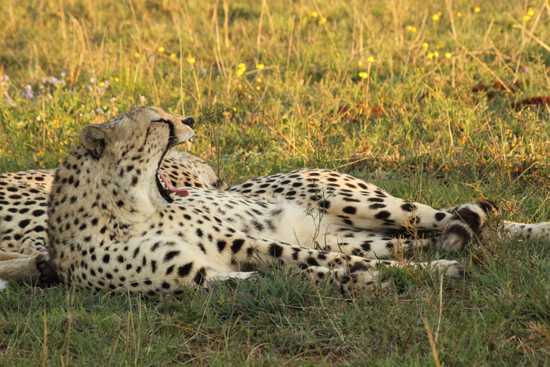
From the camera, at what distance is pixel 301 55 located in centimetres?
721

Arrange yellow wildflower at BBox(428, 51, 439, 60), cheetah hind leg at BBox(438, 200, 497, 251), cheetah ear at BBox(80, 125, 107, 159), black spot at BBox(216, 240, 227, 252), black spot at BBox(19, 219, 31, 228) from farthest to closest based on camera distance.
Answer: yellow wildflower at BBox(428, 51, 439, 60) → black spot at BBox(19, 219, 31, 228) → cheetah hind leg at BBox(438, 200, 497, 251) → black spot at BBox(216, 240, 227, 252) → cheetah ear at BBox(80, 125, 107, 159)

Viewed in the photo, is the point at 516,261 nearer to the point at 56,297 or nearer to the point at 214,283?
the point at 214,283

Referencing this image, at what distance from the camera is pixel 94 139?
3789mm

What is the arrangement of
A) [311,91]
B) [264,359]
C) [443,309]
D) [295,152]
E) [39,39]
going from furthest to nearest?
1. [39,39]
2. [311,91]
3. [295,152]
4. [443,309]
5. [264,359]

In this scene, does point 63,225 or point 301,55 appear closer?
point 63,225

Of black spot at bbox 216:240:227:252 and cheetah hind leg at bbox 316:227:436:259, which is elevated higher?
black spot at bbox 216:240:227:252

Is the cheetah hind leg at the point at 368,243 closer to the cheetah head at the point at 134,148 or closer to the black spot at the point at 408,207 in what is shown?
the black spot at the point at 408,207

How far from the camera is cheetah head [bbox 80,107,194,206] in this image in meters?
3.81

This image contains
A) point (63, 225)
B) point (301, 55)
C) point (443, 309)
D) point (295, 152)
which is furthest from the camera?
point (301, 55)

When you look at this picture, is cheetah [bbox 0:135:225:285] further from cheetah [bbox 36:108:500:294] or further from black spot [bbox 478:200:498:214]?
black spot [bbox 478:200:498:214]

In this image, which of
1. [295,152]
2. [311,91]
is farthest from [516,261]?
[311,91]

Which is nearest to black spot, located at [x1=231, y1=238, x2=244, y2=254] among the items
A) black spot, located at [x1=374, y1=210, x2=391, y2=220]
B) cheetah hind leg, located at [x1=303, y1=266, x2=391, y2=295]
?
cheetah hind leg, located at [x1=303, y1=266, x2=391, y2=295]

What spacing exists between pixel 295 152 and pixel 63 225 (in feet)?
6.12

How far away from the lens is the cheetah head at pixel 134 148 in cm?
381
